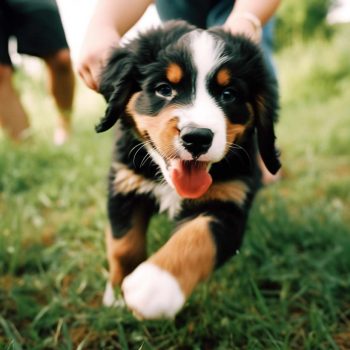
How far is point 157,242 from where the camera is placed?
2.01m

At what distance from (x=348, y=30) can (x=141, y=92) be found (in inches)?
266

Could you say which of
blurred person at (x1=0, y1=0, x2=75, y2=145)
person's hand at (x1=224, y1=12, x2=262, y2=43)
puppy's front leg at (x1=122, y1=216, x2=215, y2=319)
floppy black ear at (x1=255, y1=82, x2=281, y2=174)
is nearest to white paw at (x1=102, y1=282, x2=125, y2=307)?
puppy's front leg at (x1=122, y1=216, x2=215, y2=319)

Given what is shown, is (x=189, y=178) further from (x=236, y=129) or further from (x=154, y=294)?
(x=154, y=294)

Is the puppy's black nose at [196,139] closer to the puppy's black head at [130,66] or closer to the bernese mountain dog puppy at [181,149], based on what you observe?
the bernese mountain dog puppy at [181,149]

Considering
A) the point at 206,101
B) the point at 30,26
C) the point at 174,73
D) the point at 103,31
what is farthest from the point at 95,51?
the point at 30,26

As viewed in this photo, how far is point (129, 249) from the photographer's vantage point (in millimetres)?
1747

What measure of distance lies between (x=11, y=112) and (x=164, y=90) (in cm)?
Answer: 234

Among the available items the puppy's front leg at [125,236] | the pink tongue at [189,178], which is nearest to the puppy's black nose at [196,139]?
the pink tongue at [189,178]

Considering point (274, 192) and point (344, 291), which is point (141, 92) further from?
point (274, 192)

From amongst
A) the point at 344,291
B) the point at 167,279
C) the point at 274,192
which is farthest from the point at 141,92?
the point at 274,192

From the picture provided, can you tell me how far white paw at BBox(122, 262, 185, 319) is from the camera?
123 cm

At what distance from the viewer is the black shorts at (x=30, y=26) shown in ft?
10.7

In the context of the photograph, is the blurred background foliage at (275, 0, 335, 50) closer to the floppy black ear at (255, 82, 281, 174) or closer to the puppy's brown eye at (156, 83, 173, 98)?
the floppy black ear at (255, 82, 281, 174)

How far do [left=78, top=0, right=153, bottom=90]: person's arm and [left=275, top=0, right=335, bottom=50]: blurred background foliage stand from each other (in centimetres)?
1180
